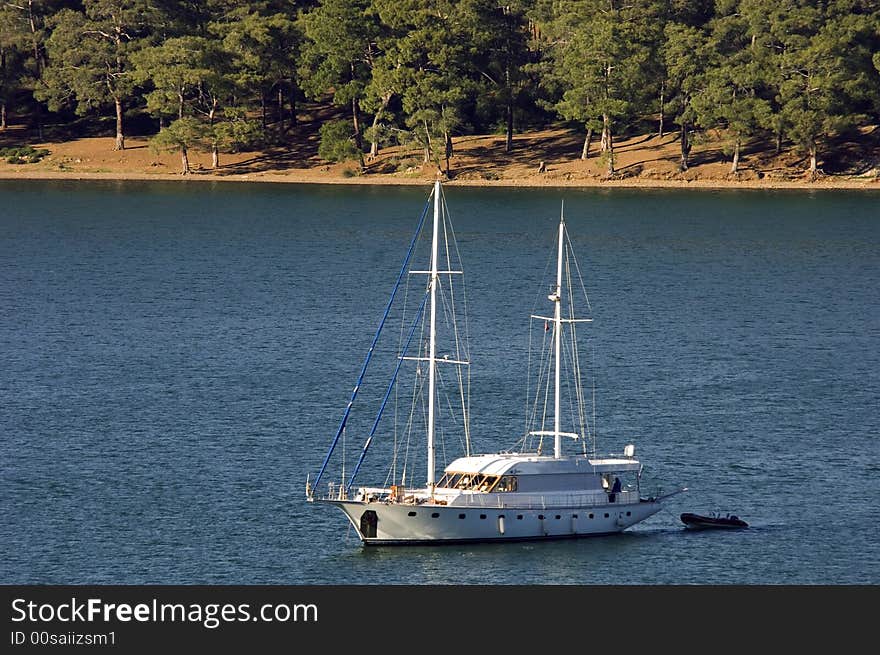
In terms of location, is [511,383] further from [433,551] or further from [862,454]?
[433,551]

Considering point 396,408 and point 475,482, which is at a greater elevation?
point 475,482

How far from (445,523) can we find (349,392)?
32.7 metres

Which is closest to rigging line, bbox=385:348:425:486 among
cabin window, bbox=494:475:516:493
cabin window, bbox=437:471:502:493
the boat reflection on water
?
cabin window, bbox=437:471:502:493

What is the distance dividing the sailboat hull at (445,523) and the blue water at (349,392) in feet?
2.76

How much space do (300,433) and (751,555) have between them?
31.7 m

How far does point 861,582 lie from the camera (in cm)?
7475

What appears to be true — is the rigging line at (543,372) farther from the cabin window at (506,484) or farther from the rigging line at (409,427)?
the cabin window at (506,484)

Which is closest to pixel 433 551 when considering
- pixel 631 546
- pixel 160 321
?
pixel 631 546

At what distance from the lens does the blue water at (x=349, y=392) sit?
77.6 metres

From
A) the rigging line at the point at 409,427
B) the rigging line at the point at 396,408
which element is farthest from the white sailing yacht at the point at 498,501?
the rigging line at the point at 396,408

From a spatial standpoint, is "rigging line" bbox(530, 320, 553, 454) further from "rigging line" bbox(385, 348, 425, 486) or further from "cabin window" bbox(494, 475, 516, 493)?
"cabin window" bbox(494, 475, 516, 493)

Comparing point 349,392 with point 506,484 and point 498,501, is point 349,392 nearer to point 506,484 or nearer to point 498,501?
point 506,484

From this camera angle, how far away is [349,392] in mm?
109688

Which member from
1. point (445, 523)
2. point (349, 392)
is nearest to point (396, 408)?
point (349, 392)
